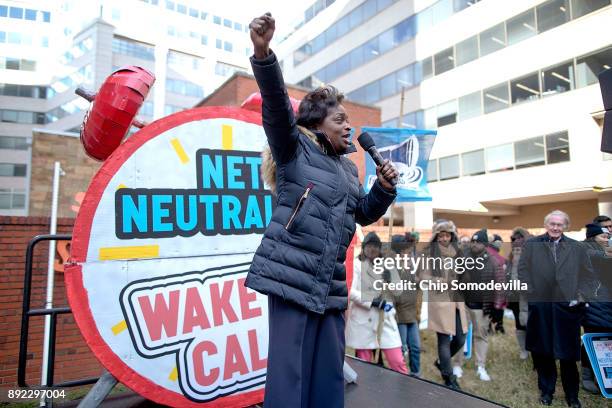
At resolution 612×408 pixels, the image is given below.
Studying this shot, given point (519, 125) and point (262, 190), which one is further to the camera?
point (519, 125)

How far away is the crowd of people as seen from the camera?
4188mm

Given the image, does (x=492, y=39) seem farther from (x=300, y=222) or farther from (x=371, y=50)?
(x=300, y=222)

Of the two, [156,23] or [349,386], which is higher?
[156,23]

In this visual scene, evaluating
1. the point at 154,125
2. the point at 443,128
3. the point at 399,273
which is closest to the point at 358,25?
the point at 443,128

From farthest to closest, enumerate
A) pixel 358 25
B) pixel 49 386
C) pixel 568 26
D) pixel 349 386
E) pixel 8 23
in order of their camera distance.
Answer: pixel 358 25
pixel 568 26
pixel 349 386
pixel 8 23
pixel 49 386

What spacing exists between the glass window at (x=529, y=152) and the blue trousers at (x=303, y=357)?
19987mm

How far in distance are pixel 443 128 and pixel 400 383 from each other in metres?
21.4

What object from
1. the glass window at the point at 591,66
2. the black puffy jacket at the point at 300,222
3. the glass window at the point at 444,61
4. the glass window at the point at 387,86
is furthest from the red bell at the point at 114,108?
the glass window at the point at 387,86

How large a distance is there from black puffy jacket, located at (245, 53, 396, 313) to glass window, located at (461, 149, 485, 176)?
21.3 meters

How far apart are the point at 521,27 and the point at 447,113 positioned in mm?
5363

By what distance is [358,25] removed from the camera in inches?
1086

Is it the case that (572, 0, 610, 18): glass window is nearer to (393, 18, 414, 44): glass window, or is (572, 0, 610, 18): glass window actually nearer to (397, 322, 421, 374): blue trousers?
(393, 18, 414, 44): glass window

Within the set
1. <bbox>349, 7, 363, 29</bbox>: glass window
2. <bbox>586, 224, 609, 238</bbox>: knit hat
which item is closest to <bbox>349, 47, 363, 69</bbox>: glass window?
<bbox>349, 7, 363, 29</bbox>: glass window

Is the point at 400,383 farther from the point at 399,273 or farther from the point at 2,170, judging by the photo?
the point at 2,170
